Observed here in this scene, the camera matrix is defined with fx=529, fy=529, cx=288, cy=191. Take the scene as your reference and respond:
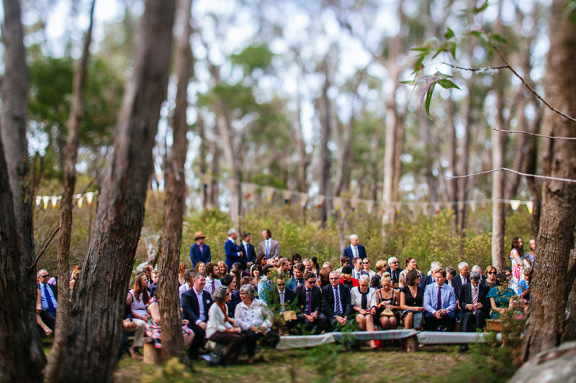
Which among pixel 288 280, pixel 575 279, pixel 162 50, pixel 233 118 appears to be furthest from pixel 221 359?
pixel 233 118

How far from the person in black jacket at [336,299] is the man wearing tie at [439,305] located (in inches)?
46.4

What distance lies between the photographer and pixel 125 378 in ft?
18.1

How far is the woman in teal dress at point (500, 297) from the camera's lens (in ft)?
23.8

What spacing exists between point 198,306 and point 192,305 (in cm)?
9

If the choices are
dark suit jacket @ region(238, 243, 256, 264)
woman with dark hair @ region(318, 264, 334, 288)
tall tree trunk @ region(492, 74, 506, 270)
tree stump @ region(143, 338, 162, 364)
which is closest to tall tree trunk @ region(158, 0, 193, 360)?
tree stump @ region(143, 338, 162, 364)

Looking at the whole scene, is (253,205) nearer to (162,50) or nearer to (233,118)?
(162,50)

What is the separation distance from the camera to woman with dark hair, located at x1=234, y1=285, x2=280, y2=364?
652cm

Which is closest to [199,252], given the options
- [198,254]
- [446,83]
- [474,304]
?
[198,254]

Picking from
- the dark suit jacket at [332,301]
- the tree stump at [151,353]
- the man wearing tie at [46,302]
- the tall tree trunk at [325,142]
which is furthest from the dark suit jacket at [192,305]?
the tall tree trunk at [325,142]

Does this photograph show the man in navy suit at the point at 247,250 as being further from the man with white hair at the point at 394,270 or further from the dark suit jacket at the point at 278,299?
the man with white hair at the point at 394,270

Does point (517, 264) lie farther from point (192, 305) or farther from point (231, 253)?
point (192, 305)

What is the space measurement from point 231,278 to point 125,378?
2.32m

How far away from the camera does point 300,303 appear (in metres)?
7.73

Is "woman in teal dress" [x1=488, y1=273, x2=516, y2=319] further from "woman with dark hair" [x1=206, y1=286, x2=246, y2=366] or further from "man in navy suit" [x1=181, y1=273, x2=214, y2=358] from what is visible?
"man in navy suit" [x1=181, y1=273, x2=214, y2=358]
